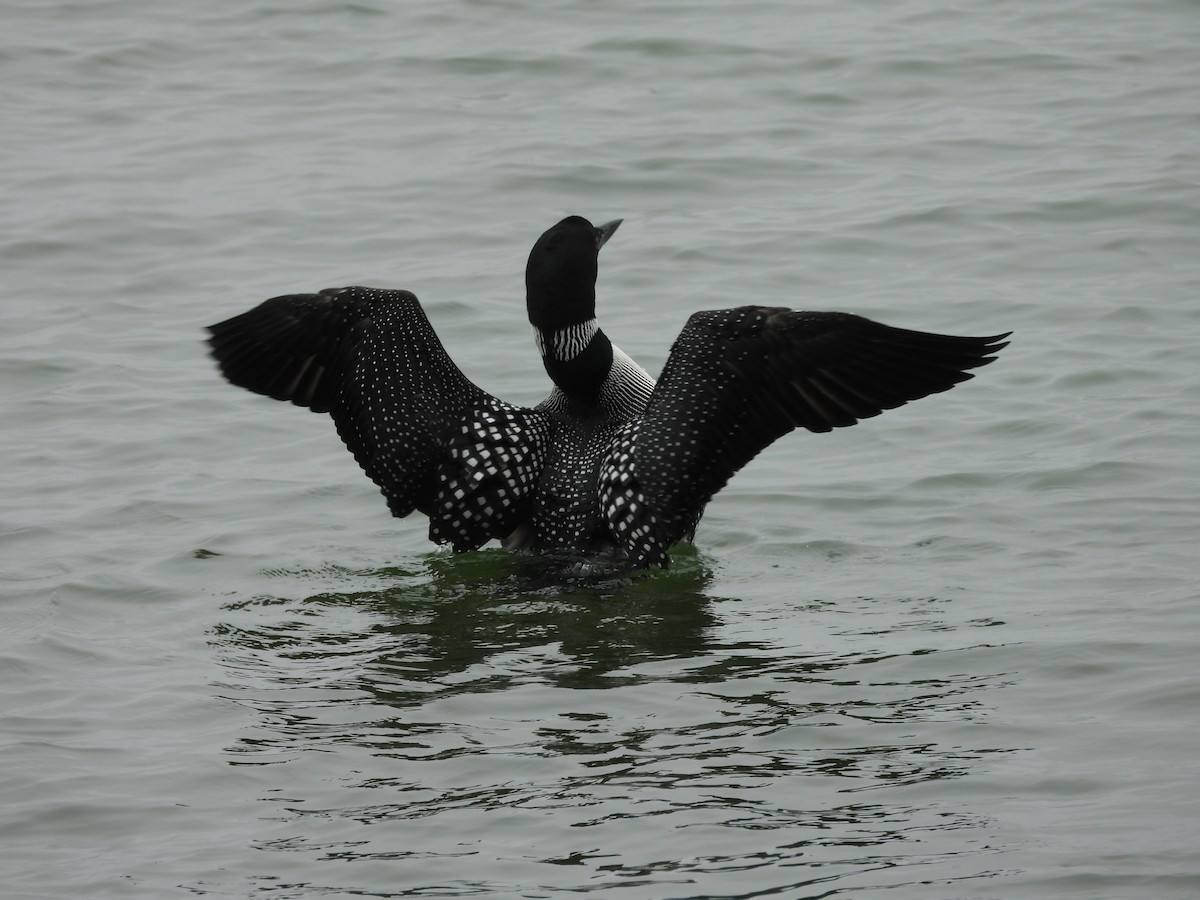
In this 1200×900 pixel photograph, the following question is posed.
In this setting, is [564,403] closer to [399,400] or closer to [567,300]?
[567,300]

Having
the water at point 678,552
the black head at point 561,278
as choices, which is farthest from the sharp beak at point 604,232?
the water at point 678,552

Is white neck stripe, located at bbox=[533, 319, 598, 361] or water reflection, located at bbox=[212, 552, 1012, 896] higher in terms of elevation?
white neck stripe, located at bbox=[533, 319, 598, 361]

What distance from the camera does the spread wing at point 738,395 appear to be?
5730 millimetres

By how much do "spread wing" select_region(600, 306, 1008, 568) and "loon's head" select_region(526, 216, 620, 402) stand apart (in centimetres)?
37

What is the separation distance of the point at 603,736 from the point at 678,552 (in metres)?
1.88

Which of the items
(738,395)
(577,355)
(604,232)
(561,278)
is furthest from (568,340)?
(738,395)

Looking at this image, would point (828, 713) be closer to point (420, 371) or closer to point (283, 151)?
point (420, 371)

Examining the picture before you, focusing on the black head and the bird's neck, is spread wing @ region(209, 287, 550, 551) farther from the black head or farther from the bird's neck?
the black head

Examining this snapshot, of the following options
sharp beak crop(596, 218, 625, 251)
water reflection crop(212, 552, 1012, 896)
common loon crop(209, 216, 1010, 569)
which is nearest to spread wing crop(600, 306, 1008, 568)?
common loon crop(209, 216, 1010, 569)

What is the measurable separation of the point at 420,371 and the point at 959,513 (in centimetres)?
207

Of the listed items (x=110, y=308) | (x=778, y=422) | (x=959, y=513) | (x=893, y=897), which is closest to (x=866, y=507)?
(x=959, y=513)

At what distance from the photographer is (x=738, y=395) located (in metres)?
5.84

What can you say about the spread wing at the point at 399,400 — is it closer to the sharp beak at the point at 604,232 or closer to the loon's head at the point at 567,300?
the loon's head at the point at 567,300

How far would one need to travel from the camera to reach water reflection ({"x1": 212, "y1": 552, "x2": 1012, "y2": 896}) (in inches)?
158
